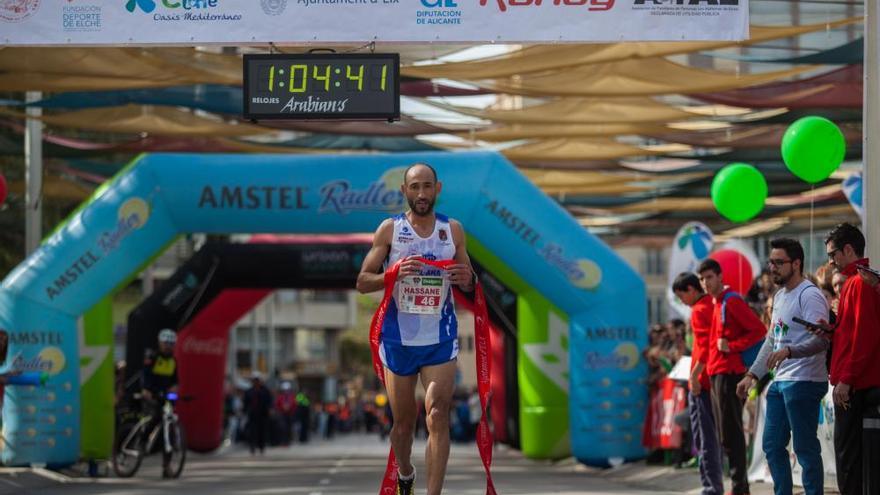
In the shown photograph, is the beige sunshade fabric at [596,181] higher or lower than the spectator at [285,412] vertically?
higher

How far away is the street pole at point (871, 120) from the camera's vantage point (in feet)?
39.3

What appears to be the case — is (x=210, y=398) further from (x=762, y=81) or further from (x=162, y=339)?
(x=762, y=81)

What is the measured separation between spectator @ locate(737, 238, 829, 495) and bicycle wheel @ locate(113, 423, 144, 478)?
9903mm

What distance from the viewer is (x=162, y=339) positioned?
63.7 feet

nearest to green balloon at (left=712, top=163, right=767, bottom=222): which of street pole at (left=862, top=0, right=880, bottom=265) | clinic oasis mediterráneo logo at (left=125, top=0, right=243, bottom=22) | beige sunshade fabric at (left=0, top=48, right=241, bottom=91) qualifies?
beige sunshade fabric at (left=0, top=48, right=241, bottom=91)

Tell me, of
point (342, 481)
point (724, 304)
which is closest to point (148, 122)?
point (342, 481)

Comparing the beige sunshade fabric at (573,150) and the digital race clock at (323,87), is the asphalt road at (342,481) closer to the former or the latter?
the digital race clock at (323,87)

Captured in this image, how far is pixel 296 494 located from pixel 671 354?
5.16 m

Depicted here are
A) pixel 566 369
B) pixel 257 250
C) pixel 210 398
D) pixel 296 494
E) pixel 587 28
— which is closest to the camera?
pixel 587 28

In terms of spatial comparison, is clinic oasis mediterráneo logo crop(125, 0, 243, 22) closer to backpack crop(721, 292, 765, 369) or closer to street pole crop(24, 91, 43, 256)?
backpack crop(721, 292, 765, 369)

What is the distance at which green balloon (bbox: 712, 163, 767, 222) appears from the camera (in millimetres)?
18281

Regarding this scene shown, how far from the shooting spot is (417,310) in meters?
9.55

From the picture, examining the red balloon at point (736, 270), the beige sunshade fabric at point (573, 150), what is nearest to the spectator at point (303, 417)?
the beige sunshade fabric at point (573, 150)

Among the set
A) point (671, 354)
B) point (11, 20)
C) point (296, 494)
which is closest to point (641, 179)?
point (671, 354)
